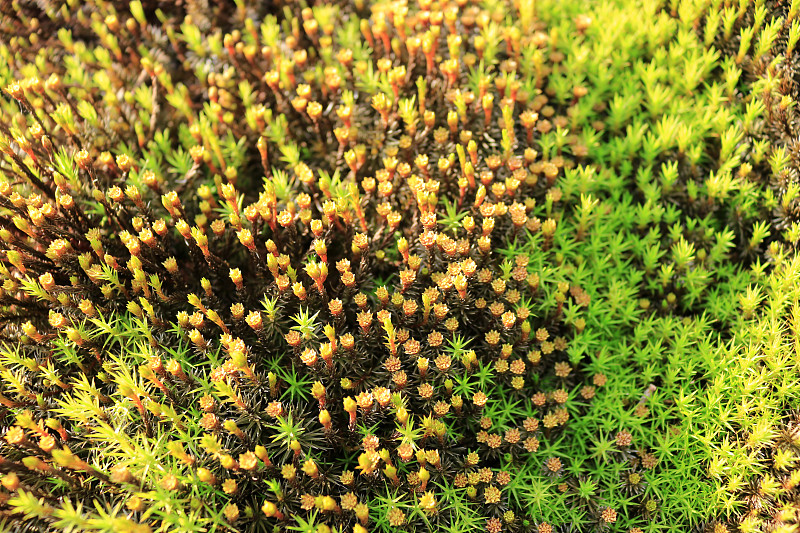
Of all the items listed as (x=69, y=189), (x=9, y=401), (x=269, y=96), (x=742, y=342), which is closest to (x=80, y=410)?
(x=9, y=401)

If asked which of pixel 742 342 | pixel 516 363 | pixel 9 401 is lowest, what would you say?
pixel 742 342

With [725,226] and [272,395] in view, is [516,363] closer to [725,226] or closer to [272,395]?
[272,395]

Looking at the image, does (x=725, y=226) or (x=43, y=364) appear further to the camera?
(x=725, y=226)

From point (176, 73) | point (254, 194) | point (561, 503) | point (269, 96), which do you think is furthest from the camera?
point (176, 73)

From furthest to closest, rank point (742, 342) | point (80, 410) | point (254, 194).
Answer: point (254, 194), point (742, 342), point (80, 410)

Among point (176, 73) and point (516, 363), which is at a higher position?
point (176, 73)

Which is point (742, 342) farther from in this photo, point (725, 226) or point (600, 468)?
point (600, 468)
